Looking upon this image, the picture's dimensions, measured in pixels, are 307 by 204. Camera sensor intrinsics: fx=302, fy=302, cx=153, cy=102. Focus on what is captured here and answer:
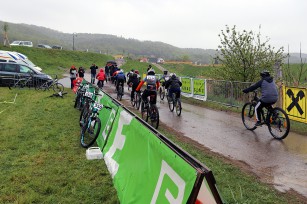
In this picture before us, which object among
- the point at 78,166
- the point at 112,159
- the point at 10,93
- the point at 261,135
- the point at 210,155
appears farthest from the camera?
the point at 10,93

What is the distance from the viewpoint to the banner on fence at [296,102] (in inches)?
432

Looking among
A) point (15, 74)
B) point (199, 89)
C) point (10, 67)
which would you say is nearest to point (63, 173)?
point (199, 89)

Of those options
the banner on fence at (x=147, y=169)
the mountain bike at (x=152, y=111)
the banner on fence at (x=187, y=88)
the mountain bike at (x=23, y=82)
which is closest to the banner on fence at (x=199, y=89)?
the banner on fence at (x=187, y=88)

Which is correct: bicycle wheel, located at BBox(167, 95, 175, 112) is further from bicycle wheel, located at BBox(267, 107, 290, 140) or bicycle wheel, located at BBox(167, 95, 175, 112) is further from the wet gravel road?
bicycle wheel, located at BBox(267, 107, 290, 140)

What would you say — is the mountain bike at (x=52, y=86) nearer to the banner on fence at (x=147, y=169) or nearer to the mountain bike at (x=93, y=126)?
the mountain bike at (x=93, y=126)

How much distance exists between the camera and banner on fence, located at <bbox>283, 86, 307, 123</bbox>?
10973 mm

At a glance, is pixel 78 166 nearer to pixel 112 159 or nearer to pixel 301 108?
pixel 112 159

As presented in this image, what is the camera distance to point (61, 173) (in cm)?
619

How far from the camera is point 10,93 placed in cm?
2016

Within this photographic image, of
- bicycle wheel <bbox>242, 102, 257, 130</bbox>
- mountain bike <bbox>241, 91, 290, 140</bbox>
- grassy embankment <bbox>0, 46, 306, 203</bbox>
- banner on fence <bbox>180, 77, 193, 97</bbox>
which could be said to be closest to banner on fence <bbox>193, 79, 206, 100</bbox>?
banner on fence <bbox>180, 77, 193, 97</bbox>

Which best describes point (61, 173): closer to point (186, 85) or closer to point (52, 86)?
point (186, 85)

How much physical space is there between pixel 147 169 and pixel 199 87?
16.1 meters

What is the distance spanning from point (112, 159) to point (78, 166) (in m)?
0.93

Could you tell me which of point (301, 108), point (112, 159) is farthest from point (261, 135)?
point (112, 159)
